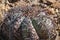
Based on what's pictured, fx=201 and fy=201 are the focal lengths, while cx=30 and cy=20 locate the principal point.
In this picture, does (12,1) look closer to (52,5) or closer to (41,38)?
(52,5)

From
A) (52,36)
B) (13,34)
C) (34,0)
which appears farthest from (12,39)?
(34,0)

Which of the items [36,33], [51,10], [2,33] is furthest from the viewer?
[51,10]

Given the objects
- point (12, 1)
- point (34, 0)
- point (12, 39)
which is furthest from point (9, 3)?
point (12, 39)

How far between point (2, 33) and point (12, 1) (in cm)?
63

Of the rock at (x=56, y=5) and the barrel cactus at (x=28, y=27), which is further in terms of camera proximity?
the rock at (x=56, y=5)

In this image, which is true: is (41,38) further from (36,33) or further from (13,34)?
(13,34)

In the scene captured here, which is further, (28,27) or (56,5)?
(56,5)

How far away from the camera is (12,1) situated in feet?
7.41

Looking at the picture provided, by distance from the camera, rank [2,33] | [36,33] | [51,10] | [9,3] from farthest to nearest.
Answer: [9,3]
[51,10]
[2,33]
[36,33]

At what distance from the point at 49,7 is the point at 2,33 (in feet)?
2.23

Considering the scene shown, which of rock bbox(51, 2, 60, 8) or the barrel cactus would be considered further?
rock bbox(51, 2, 60, 8)

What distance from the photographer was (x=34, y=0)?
2.28 meters

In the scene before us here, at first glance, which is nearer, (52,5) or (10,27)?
(10,27)

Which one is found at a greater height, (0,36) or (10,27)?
(10,27)
